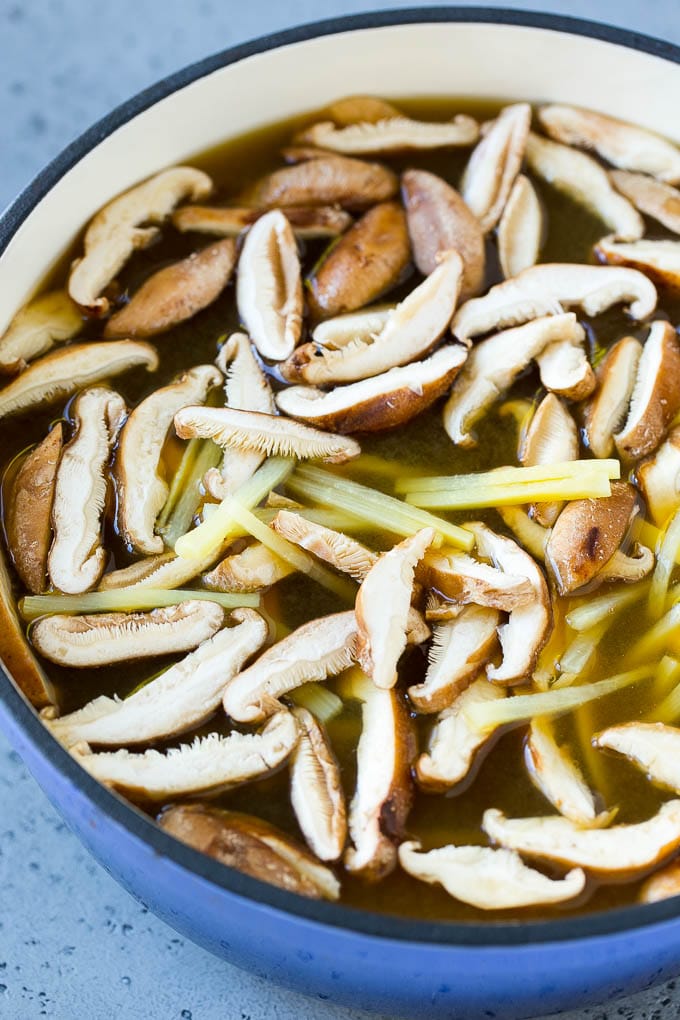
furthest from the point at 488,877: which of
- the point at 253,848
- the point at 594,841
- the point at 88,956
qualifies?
the point at 88,956

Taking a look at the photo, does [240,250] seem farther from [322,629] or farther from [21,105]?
[21,105]

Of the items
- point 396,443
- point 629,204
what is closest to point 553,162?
point 629,204

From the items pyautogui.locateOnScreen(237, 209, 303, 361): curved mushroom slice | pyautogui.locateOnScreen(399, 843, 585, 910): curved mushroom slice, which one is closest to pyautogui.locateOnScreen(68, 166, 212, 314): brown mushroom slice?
pyautogui.locateOnScreen(237, 209, 303, 361): curved mushroom slice

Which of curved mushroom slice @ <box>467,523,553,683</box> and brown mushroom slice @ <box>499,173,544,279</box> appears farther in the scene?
brown mushroom slice @ <box>499,173,544,279</box>

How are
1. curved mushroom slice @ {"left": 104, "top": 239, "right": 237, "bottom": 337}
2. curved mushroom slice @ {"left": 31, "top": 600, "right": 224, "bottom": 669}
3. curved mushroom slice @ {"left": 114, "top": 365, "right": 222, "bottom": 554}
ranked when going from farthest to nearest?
curved mushroom slice @ {"left": 104, "top": 239, "right": 237, "bottom": 337}, curved mushroom slice @ {"left": 114, "top": 365, "right": 222, "bottom": 554}, curved mushroom slice @ {"left": 31, "top": 600, "right": 224, "bottom": 669}

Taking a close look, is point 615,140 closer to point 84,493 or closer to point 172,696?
point 84,493

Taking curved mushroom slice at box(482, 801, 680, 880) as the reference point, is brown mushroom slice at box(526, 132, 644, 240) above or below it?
above

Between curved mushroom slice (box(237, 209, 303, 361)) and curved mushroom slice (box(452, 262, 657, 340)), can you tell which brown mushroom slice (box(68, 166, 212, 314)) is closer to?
curved mushroom slice (box(237, 209, 303, 361))
